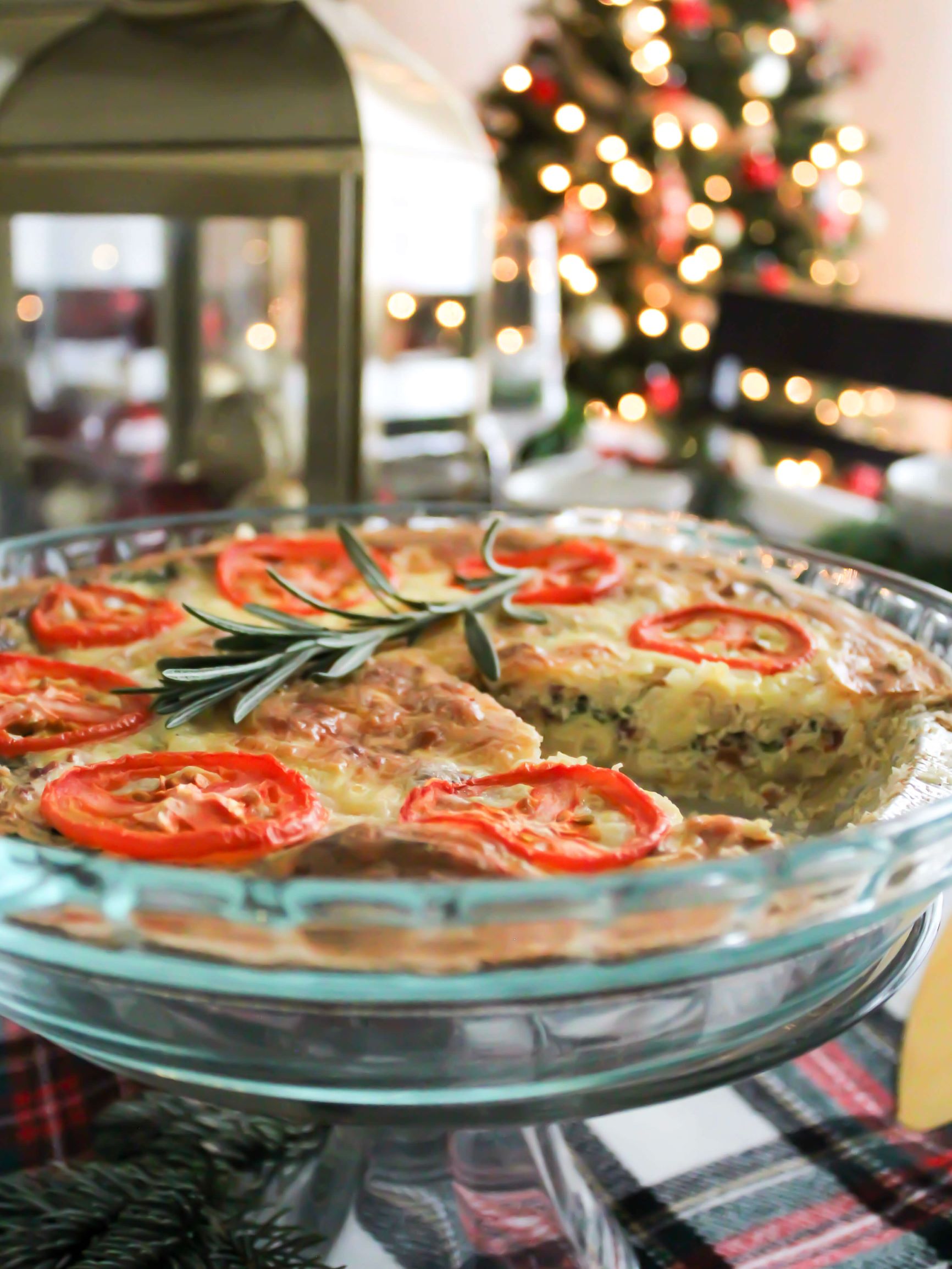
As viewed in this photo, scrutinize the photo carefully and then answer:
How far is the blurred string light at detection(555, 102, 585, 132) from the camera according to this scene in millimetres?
4922

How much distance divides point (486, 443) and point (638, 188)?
2.87 metres

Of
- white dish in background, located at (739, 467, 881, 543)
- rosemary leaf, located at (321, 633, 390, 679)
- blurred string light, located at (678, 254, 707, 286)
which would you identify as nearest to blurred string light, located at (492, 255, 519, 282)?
white dish in background, located at (739, 467, 881, 543)

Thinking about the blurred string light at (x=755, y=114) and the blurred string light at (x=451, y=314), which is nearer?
the blurred string light at (x=451, y=314)

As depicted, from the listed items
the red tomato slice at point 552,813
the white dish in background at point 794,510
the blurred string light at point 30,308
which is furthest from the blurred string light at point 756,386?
the red tomato slice at point 552,813

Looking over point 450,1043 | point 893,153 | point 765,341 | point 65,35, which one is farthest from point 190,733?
point 893,153

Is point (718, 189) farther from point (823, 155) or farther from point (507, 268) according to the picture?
point (507, 268)

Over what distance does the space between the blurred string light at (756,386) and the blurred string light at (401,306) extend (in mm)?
3387

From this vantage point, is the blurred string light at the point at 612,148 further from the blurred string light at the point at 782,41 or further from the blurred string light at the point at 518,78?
the blurred string light at the point at 782,41

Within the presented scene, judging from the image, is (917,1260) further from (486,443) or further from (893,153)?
(893,153)

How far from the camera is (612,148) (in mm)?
4941

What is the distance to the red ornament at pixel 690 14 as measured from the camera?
467 cm

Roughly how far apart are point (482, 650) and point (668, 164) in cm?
404

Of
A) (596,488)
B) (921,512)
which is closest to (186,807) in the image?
(921,512)

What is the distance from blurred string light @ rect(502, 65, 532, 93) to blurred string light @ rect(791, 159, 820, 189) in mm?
1110
